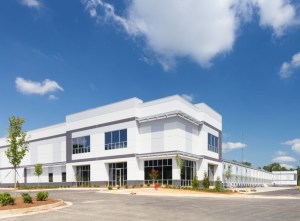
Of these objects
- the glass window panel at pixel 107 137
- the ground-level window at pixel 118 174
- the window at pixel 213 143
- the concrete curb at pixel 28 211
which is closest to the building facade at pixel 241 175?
the window at pixel 213 143

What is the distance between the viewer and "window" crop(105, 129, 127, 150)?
4662 centimetres

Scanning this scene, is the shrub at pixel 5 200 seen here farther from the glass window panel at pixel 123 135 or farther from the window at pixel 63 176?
the window at pixel 63 176

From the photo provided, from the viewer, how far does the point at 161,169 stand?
43.5m

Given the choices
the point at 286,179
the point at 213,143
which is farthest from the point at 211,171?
the point at 286,179

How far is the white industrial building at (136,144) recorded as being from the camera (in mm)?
43000

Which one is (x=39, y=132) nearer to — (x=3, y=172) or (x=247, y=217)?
(x=3, y=172)

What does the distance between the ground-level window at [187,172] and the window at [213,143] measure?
5.27m

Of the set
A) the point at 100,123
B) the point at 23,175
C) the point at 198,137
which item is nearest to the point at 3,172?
the point at 23,175

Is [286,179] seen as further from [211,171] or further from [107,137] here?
[107,137]

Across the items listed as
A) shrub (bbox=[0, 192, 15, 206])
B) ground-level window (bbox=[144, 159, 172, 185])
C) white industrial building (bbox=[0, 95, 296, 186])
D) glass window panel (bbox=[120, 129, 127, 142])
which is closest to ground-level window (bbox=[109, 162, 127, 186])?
white industrial building (bbox=[0, 95, 296, 186])

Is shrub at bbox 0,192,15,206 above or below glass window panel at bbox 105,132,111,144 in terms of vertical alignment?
below

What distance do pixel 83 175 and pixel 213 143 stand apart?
812 inches

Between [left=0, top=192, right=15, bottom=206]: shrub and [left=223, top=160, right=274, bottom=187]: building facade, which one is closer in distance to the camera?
[left=0, top=192, right=15, bottom=206]: shrub

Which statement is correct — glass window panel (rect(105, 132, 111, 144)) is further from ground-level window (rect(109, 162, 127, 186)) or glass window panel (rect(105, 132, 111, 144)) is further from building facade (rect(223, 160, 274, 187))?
building facade (rect(223, 160, 274, 187))
